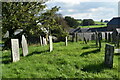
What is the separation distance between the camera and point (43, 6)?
663 inches

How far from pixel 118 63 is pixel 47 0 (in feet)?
39.4

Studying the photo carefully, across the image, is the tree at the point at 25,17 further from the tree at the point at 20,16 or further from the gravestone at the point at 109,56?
the gravestone at the point at 109,56

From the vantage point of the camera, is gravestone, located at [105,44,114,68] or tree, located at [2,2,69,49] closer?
gravestone, located at [105,44,114,68]

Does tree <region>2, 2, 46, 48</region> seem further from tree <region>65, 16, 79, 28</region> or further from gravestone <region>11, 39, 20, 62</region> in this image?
tree <region>65, 16, 79, 28</region>

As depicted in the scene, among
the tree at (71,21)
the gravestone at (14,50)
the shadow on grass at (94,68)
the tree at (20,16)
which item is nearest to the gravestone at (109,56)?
the shadow on grass at (94,68)

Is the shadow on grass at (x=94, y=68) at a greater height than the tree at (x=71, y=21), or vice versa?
the tree at (x=71, y=21)

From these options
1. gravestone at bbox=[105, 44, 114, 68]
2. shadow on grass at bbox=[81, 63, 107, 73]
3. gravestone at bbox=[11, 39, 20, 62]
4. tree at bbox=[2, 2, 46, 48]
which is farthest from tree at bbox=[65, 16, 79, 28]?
shadow on grass at bbox=[81, 63, 107, 73]

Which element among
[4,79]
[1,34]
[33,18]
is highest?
[33,18]

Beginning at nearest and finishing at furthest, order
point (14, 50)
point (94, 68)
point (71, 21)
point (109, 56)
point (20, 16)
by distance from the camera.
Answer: point (94, 68) → point (109, 56) → point (14, 50) → point (20, 16) → point (71, 21)

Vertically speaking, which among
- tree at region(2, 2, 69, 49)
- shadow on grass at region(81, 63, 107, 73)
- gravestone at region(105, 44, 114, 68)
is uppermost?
tree at region(2, 2, 69, 49)

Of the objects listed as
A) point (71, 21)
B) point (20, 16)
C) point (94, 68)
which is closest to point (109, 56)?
point (94, 68)

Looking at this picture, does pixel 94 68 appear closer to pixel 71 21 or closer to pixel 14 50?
→ pixel 14 50

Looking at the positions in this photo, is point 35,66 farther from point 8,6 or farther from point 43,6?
point 43,6

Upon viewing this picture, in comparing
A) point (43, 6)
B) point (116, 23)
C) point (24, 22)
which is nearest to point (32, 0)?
point (43, 6)
